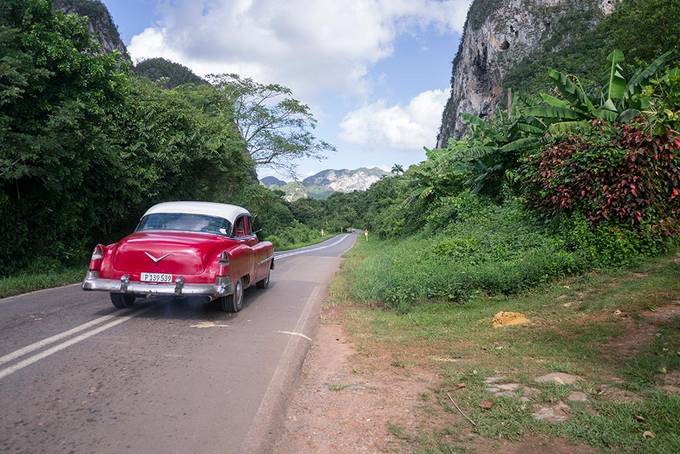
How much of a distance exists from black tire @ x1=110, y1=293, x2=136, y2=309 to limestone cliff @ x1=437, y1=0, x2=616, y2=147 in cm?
7675

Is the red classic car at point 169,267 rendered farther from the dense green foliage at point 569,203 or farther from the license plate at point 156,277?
the dense green foliage at point 569,203

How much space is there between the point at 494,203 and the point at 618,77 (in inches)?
165

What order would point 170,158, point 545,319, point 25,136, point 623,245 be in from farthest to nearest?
point 170,158
point 25,136
point 623,245
point 545,319

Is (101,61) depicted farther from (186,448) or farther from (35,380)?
(186,448)

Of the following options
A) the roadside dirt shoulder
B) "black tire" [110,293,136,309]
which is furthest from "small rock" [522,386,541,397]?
"black tire" [110,293,136,309]

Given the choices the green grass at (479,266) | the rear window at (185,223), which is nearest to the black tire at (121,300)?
the rear window at (185,223)

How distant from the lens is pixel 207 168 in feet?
66.2

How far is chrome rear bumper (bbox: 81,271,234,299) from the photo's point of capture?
6906 mm

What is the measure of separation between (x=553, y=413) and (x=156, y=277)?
543 centimetres

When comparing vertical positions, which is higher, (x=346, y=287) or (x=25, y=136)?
(x=25, y=136)

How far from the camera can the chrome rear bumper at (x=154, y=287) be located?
6906 millimetres

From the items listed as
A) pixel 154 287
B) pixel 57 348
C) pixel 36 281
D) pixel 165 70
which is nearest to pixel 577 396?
pixel 57 348

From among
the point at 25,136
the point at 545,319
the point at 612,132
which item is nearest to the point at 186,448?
the point at 545,319

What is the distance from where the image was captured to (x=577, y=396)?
4082 millimetres
